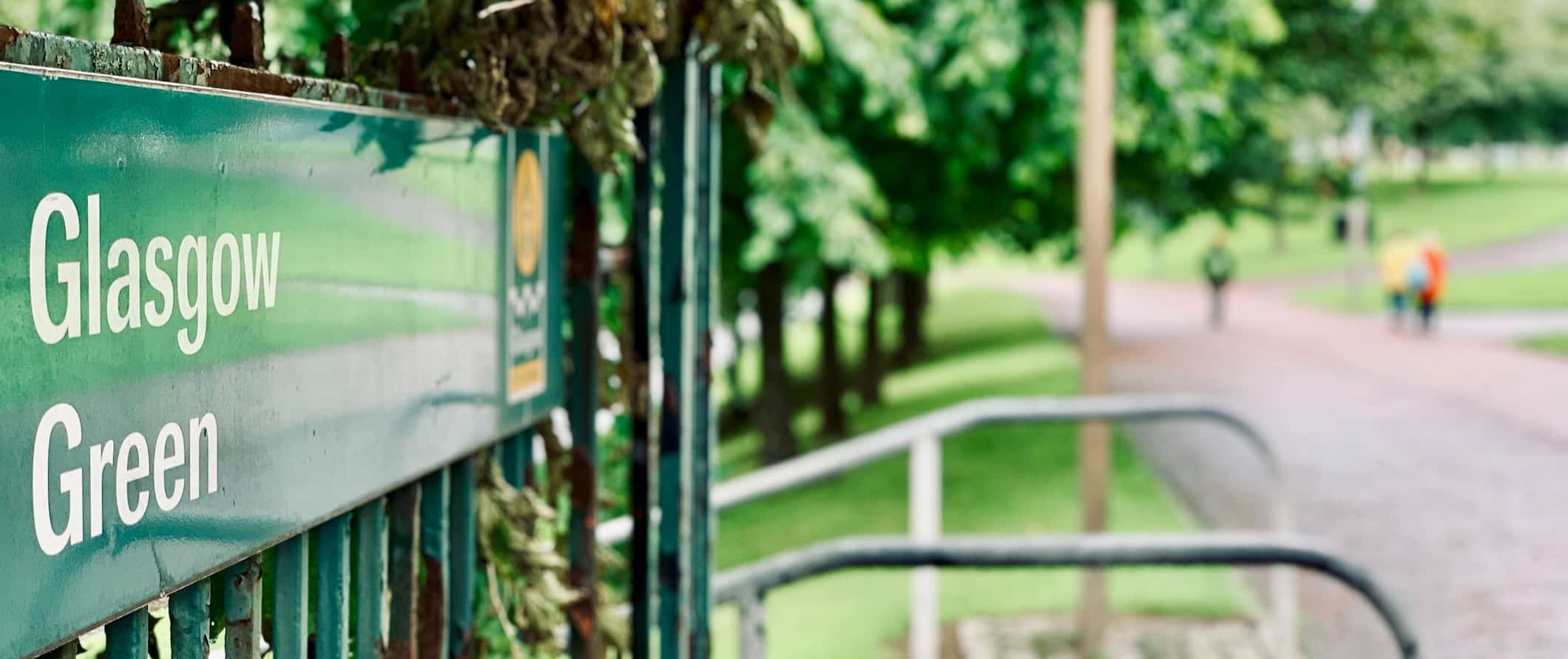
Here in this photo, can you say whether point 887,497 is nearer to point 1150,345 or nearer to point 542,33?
point 542,33

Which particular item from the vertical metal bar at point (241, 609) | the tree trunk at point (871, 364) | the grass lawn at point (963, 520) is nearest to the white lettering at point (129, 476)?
the vertical metal bar at point (241, 609)

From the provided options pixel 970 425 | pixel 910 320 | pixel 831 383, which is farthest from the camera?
pixel 910 320

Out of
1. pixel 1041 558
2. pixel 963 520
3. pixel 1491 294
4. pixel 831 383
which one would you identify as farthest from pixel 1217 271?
pixel 1041 558

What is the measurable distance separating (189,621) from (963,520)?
10238mm

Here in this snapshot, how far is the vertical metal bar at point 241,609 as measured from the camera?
1.67 metres

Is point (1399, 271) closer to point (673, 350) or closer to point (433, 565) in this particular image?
point (673, 350)

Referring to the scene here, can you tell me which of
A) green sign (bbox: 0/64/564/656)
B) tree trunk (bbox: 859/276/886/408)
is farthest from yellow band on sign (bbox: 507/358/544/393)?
tree trunk (bbox: 859/276/886/408)

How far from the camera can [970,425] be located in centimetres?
571

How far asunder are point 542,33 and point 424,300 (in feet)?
1.29

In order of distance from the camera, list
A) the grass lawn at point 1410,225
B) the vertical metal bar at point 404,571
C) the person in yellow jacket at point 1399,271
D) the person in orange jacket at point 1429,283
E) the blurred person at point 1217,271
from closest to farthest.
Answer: the vertical metal bar at point 404,571
the person in orange jacket at point 1429,283
the person in yellow jacket at point 1399,271
the blurred person at point 1217,271
the grass lawn at point 1410,225

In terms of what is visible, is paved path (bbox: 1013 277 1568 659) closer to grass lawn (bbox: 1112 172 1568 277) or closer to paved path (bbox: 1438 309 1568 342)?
paved path (bbox: 1438 309 1568 342)

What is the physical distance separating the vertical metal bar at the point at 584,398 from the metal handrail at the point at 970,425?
1.51m

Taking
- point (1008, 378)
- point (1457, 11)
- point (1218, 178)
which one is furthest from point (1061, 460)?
point (1457, 11)

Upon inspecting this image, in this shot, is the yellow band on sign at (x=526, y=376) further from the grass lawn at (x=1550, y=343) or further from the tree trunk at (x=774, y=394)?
the grass lawn at (x=1550, y=343)
